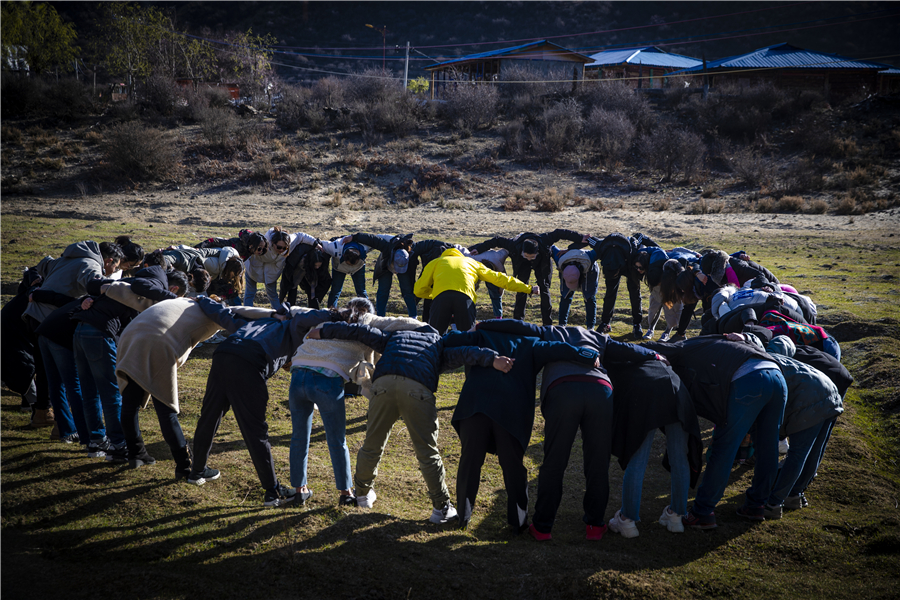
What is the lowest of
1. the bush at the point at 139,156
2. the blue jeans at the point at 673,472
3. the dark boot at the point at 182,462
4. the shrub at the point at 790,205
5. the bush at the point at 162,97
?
the dark boot at the point at 182,462

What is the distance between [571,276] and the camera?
988cm

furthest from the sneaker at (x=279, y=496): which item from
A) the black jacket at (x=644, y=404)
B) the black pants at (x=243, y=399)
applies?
the black jacket at (x=644, y=404)

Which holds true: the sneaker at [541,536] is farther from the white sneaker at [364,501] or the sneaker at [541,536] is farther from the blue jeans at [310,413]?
the blue jeans at [310,413]

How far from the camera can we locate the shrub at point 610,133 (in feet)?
95.0

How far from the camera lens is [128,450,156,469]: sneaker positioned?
17.8ft

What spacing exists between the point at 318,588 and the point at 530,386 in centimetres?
202

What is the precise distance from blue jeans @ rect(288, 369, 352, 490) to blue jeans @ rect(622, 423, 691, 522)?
2.21 metres

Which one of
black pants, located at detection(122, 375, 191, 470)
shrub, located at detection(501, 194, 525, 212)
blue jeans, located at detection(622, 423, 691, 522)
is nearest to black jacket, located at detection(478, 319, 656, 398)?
blue jeans, located at detection(622, 423, 691, 522)

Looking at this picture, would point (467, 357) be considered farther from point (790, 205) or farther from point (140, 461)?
point (790, 205)

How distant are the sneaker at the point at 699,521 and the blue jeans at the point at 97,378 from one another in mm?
4968

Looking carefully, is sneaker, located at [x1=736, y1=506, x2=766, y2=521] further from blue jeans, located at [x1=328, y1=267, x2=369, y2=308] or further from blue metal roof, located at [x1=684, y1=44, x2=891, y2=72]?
blue metal roof, located at [x1=684, y1=44, x2=891, y2=72]

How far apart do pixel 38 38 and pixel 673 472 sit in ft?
156

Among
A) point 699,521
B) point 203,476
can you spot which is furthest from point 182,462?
point 699,521

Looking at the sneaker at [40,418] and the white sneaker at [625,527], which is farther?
the sneaker at [40,418]
